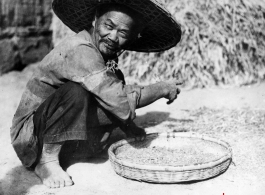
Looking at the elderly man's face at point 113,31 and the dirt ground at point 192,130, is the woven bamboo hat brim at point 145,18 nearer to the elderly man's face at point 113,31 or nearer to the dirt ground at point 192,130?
the elderly man's face at point 113,31

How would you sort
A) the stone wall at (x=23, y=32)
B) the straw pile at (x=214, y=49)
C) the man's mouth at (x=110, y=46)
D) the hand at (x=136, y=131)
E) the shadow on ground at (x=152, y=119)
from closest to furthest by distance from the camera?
1. the man's mouth at (x=110, y=46)
2. the hand at (x=136, y=131)
3. the shadow on ground at (x=152, y=119)
4. the stone wall at (x=23, y=32)
5. the straw pile at (x=214, y=49)

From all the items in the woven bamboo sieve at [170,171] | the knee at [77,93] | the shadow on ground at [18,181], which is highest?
the knee at [77,93]

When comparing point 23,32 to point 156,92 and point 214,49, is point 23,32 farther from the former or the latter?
point 156,92

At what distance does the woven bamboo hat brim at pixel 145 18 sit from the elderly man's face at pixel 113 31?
8 cm

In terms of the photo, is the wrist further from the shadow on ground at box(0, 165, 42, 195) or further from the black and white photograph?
the shadow on ground at box(0, 165, 42, 195)

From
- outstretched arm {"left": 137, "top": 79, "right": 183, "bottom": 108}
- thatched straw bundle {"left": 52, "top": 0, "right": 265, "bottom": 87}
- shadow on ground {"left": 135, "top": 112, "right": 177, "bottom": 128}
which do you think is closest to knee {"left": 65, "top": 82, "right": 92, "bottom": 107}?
outstretched arm {"left": 137, "top": 79, "right": 183, "bottom": 108}

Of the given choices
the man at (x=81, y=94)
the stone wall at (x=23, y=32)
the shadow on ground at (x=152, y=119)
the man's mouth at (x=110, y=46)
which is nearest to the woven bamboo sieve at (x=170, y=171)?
the man at (x=81, y=94)

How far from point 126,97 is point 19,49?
8.46 feet

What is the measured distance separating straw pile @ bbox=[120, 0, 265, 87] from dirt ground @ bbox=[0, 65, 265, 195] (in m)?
0.18

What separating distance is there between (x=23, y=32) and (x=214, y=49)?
2.10 meters

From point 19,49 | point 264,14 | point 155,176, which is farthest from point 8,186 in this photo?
point 264,14

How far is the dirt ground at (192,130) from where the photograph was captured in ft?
6.65

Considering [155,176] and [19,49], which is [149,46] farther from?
[19,49]

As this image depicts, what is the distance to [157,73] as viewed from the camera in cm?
426
